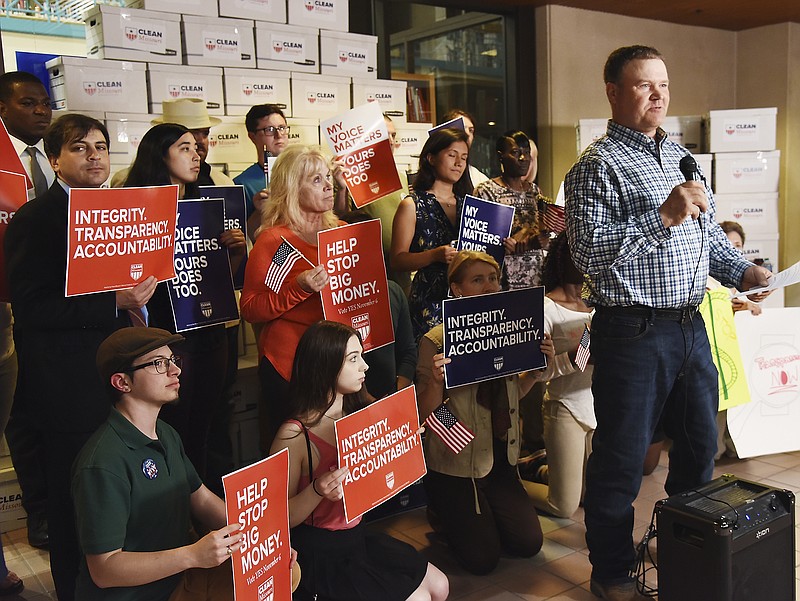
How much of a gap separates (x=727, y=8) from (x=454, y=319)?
4661 mm

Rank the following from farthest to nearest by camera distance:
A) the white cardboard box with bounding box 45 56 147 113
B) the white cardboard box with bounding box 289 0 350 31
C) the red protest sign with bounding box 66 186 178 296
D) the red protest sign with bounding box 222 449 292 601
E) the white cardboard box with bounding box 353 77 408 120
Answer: the white cardboard box with bounding box 353 77 408 120
the white cardboard box with bounding box 289 0 350 31
the white cardboard box with bounding box 45 56 147 113
the red protest sign with bounding box 66 186 178 296
the red protest sign with bounding box 222 449 292 601

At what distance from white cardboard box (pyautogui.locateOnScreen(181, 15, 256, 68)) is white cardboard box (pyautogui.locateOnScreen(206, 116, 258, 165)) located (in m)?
0.30

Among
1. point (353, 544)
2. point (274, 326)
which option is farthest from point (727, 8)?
point (353, 544)

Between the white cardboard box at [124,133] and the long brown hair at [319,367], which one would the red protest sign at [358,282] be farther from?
the white cardboard box at [124,133]

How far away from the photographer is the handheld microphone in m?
2.53

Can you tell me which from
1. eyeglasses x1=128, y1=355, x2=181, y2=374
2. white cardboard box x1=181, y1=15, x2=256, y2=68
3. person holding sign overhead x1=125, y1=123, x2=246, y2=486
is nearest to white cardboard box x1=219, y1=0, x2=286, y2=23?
white cardboard box x1=181, y1=15, x2=256, y2=68

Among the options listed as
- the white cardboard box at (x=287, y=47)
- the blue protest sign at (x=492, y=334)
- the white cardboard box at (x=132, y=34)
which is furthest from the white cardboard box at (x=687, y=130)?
the white cardboard box at (x=132, y=34)

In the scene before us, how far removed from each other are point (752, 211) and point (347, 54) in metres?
3.50

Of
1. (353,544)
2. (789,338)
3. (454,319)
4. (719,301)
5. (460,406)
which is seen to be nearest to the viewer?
(353,544)

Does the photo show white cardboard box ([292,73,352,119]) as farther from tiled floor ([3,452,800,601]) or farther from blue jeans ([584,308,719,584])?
blue jeans ([584,308,719,584])

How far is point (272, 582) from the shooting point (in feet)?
6.85

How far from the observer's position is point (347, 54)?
183 inches

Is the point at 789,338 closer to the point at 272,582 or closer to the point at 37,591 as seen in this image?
the point at 272,582

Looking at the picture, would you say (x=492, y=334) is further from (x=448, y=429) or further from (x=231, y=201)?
(x=231, y=201)
